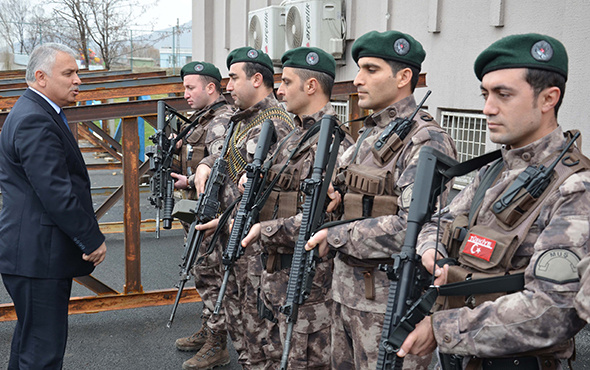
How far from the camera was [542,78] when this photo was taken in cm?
171

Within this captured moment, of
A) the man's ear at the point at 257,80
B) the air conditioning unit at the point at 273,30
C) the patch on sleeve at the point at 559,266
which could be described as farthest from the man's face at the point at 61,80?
the air conditioning unit at the point at 273,30

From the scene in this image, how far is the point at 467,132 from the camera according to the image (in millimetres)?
6504

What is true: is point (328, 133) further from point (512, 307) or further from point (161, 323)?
point (161, 323)

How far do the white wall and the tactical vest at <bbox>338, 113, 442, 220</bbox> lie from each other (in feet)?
9.38

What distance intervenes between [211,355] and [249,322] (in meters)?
0.59

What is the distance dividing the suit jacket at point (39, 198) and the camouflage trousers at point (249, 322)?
999mm

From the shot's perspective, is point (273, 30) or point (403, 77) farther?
point (273, 30)

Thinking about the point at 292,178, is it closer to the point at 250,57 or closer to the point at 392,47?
the point at 392,47

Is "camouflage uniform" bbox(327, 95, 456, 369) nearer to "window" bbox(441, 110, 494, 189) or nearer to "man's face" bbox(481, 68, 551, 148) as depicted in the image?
"man's face" bbox(481, 68, 551, 148)

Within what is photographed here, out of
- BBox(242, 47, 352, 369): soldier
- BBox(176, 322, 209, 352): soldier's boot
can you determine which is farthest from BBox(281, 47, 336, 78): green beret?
BBox(176, 322, 209, 352): soldier's boot

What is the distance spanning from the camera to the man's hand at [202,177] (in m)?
3.88

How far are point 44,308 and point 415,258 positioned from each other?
7.01ft

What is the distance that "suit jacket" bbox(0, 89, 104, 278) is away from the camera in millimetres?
2859

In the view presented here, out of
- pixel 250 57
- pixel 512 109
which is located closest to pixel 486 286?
pixel 512 109
